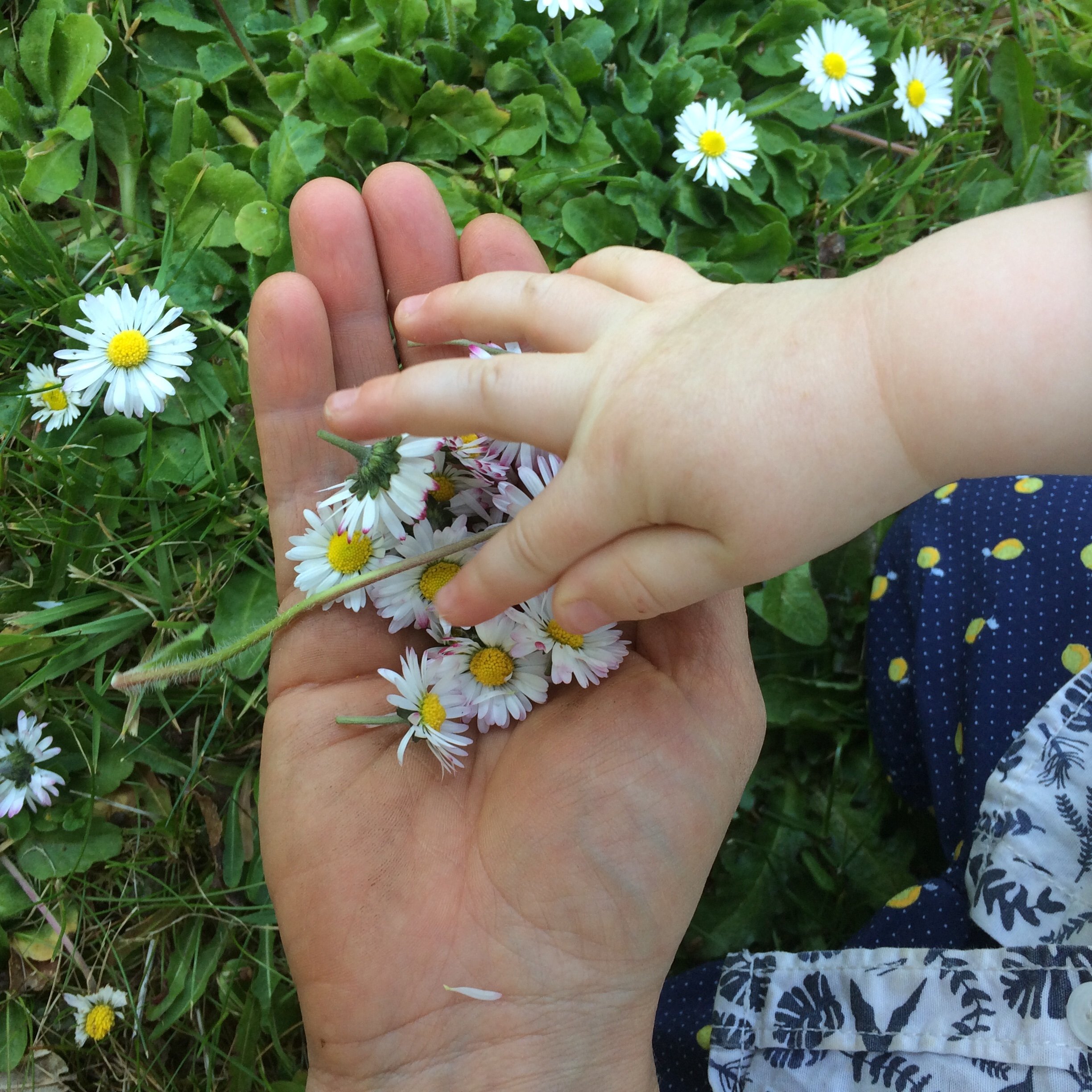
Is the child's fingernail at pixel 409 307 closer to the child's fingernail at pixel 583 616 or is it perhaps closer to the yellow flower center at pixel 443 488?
the yellow flower center at pixel 443 488

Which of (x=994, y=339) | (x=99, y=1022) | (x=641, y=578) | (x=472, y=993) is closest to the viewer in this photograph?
(x=994, y=339)

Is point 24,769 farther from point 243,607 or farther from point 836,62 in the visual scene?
point 836,62

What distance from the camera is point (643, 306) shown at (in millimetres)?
890

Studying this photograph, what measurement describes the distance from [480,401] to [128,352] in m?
0.69

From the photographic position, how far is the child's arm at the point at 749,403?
71 centimetres

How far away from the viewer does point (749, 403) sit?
2.50 feet

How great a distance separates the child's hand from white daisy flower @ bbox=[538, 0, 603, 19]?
653mm

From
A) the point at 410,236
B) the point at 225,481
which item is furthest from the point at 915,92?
the point at 225,481

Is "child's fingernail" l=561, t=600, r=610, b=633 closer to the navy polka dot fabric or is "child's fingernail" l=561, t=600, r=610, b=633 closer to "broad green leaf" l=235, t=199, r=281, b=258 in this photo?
the navy polka dot fabric

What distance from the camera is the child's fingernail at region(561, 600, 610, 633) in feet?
2.88

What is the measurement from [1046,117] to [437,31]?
1.15 m

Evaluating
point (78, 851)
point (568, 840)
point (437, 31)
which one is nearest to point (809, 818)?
point (568, 840)

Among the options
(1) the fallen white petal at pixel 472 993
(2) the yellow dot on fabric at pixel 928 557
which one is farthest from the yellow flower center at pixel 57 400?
(2) the yellow dot on fabric at pixel 928 557

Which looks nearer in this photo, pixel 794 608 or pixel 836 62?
pixel 794 608
